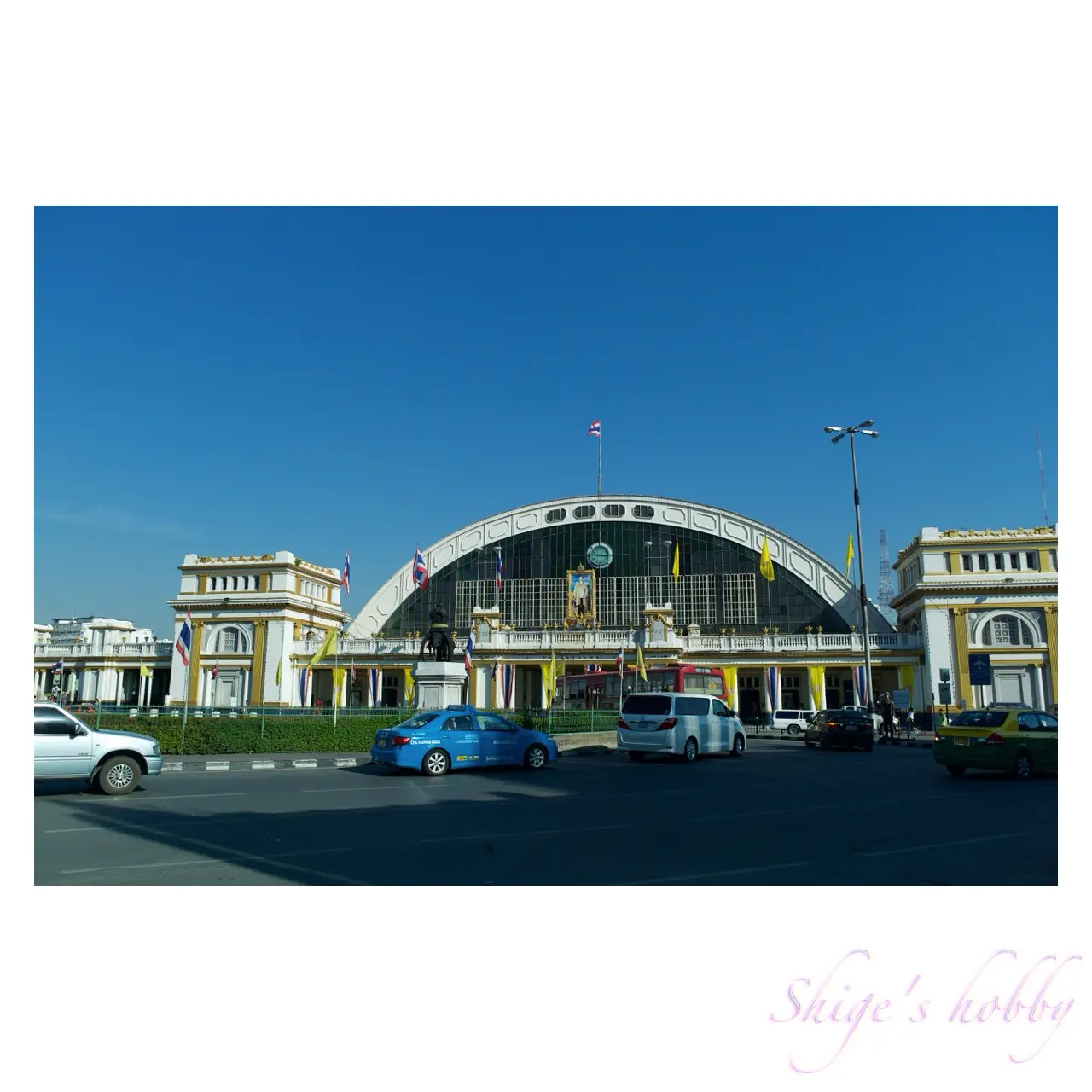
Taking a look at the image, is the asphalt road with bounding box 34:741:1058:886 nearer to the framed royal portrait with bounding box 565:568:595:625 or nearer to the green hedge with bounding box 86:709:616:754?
the green hedge with bounding box 86:709:616:754

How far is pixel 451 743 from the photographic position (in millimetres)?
19891

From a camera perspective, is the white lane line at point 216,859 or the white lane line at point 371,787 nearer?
the white lane line at point 216,859

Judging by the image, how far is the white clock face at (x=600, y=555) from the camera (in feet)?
221

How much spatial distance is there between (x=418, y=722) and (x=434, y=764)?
40.1 inches

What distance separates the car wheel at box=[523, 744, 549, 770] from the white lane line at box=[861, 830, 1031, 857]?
11.8 meters

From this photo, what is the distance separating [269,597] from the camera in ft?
208

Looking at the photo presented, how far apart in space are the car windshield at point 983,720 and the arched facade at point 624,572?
4308 cm

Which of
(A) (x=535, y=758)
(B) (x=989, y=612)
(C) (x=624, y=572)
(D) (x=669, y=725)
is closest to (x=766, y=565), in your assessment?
(C) (x=624, y=572)

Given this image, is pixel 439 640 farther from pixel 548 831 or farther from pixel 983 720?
pixel 548 831

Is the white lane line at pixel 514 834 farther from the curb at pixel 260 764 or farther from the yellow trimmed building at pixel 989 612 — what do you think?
the yellow trimmed building at pixel 989 612

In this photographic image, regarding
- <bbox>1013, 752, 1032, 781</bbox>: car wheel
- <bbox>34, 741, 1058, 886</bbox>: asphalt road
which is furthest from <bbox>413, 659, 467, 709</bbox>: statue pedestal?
<bbox>1013, 752, 1032, 781</bbox>: car wheel

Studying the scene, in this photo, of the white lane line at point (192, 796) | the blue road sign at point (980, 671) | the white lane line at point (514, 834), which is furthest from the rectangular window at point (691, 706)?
the blue road sign at point (980, 671)

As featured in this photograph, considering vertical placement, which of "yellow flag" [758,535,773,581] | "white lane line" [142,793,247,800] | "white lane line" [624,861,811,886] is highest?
"yellow flag" [758,535,773,581]

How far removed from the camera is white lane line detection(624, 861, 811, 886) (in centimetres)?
845
